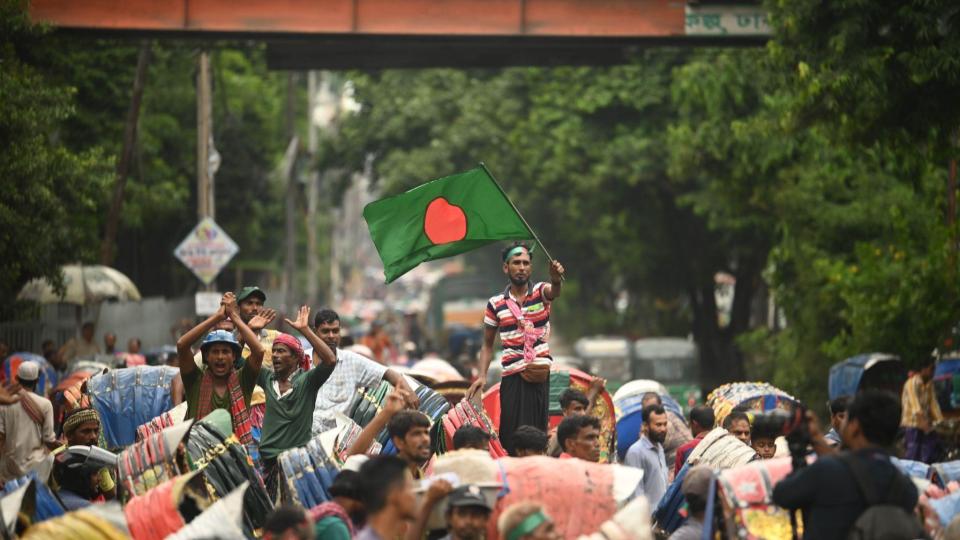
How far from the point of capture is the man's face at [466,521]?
7668 millimetres

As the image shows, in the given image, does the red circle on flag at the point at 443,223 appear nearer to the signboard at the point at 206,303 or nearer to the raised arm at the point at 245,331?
the raised arm at the point at 245,331

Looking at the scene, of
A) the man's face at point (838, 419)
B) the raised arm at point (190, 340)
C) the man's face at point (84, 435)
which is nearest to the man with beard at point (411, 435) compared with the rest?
the raised arm at point (190, 340)

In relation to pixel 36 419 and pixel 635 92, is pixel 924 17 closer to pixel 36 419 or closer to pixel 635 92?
pixel 36 419

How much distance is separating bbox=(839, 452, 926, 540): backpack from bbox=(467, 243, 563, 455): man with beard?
464 centimetres

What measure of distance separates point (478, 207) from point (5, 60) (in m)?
8.44

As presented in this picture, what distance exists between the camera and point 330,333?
38.0 feet

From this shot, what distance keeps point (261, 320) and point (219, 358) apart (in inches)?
22.4

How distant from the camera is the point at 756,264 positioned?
3950cm

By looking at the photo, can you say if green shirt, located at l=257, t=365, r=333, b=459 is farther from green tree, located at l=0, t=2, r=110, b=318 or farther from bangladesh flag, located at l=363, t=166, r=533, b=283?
green tree, located at l=0, t=2, r=110, b=318

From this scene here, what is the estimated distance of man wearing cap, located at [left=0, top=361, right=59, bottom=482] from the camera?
14.2 m

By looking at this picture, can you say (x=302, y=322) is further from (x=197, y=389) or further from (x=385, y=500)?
(x=385, y=500)

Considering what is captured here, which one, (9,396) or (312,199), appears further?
(312,199)

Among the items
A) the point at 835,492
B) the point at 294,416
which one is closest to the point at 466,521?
the point at 835,492

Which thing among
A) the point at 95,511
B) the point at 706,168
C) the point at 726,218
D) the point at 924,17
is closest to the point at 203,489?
the point at 95,511
